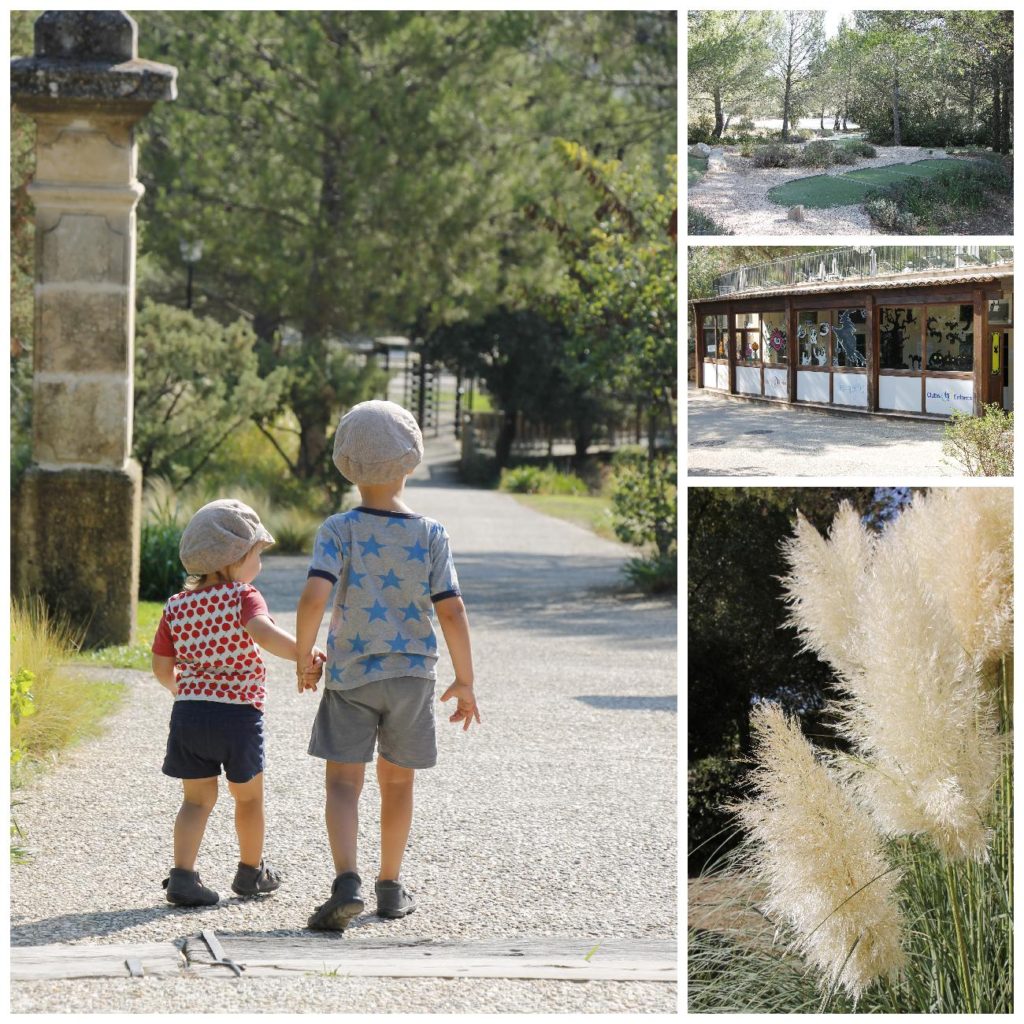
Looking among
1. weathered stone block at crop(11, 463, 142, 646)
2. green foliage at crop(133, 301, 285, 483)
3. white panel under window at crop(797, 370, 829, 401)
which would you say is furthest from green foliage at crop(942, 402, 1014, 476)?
green foliage at crop(133, 301, 285, 483)

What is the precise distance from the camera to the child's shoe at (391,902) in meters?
4.01

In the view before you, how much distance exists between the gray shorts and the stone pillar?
4.20 metres

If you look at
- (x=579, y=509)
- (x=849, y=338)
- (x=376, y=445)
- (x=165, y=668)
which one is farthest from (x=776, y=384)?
(x=579, y=509)

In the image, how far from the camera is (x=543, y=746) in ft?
20.6

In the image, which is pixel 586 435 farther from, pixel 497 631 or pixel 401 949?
pixel 401 949

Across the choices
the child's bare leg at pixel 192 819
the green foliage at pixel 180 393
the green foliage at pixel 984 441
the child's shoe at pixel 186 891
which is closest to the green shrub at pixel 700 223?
the green foliage at pixel 984 441

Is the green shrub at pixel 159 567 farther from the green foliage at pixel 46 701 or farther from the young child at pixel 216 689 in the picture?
the young child at pixel 216 689

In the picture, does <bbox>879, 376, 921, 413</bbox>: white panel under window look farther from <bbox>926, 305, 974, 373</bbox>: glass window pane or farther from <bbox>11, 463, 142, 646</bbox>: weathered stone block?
<bbox>11, 463, 142, 646</bbox>: weathered stone block

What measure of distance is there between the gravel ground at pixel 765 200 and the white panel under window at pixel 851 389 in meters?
0.39

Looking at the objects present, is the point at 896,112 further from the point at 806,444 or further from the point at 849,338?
the point at 806,444

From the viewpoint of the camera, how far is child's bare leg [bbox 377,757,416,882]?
404 centimetres

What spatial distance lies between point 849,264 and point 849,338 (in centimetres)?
21

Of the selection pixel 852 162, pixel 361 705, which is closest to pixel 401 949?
pixel 361 705

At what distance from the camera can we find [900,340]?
3033mm
